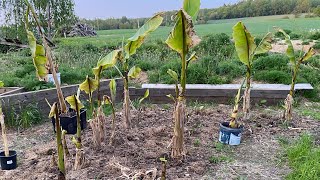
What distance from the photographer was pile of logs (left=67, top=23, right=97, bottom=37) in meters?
25.0

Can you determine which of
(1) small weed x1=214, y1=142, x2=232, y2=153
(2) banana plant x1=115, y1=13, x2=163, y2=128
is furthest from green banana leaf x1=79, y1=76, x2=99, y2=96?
(1) small weed x1=214, y1=142, x2=232, y2=153

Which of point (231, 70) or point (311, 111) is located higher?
point (231, 70)

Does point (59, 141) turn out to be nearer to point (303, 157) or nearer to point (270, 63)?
point (303, 157)

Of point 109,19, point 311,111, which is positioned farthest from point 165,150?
point 109,19

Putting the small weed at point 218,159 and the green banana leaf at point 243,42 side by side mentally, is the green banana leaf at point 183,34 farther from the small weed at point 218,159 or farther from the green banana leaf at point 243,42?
the small weed at point 218,159

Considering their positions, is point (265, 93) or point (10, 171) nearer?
point (10, 171)

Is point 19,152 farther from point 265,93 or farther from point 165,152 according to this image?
point 265,93

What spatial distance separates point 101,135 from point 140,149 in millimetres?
474

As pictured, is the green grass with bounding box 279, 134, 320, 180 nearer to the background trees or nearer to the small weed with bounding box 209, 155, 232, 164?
the small weed with bounding box 209, 155, 232, 164

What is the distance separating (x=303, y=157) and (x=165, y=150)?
145cm

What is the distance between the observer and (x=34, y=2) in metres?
15.0

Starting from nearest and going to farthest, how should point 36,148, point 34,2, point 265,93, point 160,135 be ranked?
point 36,148, point 160,135, point 265,93, point 34,2

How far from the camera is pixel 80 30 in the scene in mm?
26047

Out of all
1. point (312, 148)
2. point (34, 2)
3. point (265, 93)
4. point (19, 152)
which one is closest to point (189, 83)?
point (265, 93)
